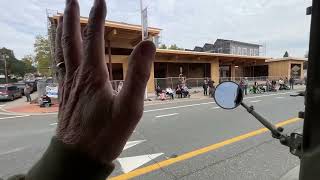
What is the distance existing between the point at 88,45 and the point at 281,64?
4234cm

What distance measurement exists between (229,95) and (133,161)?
10.2 ft

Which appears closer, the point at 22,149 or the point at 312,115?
the point at 312,115

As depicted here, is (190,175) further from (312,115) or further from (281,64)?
(281,64)

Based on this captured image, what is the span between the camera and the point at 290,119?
29.3 ft

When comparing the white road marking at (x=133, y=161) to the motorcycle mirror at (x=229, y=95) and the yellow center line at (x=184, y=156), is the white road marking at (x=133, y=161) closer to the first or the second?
the yellow center line at (x=184, y=156)

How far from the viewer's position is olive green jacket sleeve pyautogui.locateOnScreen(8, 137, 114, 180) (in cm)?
89

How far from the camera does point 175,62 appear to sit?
2892 centimetres

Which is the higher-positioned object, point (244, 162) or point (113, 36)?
point (113, 36)

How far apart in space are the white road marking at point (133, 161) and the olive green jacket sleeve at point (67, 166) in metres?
3.64

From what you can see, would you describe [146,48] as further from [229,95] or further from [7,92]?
[7,92]

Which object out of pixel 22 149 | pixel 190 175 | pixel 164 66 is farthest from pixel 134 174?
pixel 164 66

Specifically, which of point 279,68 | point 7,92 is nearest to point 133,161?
point 7,92

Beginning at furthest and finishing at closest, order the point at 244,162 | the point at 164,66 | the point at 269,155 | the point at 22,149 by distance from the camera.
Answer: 1. the point at 164,66
2. the point at 22,149
3. the point at 269,155
4. the point at 244,162

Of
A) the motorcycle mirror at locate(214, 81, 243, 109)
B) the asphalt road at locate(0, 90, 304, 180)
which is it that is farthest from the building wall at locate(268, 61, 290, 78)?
the motorcycle mirror at locate(214, 81, 243, 109)
